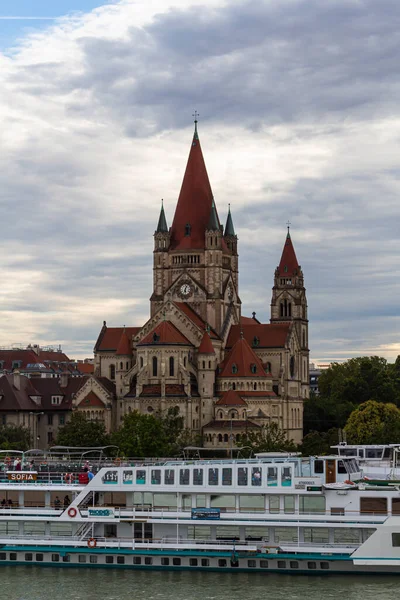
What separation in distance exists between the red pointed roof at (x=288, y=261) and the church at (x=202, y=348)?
6132 millimetres

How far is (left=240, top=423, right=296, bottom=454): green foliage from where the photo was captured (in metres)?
96.2

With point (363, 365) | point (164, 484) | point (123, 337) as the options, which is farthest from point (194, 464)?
point (363, 365)

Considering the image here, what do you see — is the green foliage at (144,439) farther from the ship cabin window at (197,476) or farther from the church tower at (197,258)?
the ship cabin window at (197,476)

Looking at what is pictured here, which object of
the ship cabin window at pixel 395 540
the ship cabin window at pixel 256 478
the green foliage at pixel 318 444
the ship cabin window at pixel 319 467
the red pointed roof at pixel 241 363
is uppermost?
the red pointed roof at pixel 241 363

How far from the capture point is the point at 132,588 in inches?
2039

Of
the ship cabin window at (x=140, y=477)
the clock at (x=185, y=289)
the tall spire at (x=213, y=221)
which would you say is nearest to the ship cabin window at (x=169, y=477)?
the ship cabin window at (x=140, y=477)

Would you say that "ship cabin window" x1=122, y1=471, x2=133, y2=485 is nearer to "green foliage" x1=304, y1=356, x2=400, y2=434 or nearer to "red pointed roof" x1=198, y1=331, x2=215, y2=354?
"red pointed roof" x1=198, y1=331, x2=215, y2=354

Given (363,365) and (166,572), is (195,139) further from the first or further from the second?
(166,572)

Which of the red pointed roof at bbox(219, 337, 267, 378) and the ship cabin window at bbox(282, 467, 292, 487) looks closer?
the ship cabin window at bbox(282, 467, 292, 487)

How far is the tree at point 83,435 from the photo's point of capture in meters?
107

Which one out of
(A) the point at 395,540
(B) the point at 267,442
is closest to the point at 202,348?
(B) the point at 267,442

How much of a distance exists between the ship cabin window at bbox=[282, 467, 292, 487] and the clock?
77312mm

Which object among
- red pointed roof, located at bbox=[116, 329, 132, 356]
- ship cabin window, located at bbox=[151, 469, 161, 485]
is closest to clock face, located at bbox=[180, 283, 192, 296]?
→ red pointed roof, located at bbox=[116, 329, 132, 356]

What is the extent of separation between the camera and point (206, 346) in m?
125
